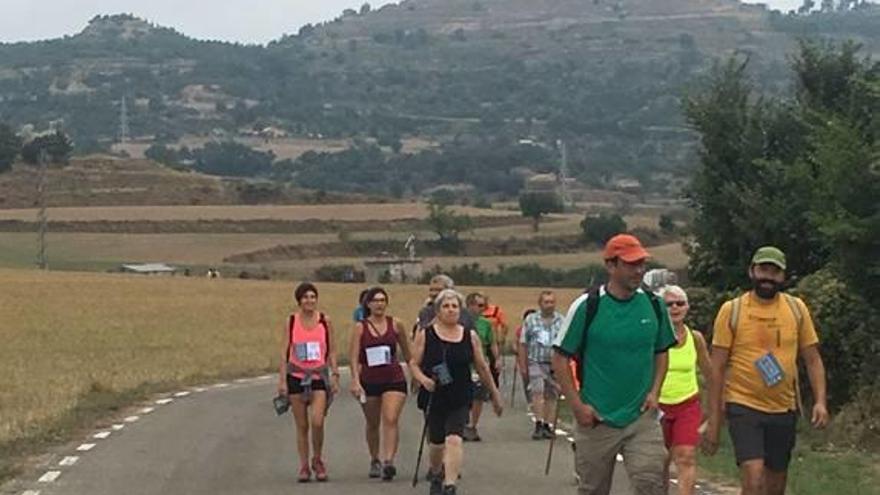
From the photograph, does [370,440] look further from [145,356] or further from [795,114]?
[145,356]

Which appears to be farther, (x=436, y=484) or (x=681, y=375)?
(x=436, y=484)

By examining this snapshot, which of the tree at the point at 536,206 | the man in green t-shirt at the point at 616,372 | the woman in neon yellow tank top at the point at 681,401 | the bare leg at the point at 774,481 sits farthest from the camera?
the tree at the point at 536,206

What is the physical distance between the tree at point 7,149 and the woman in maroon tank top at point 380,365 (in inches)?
4030

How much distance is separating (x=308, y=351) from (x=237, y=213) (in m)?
89.3

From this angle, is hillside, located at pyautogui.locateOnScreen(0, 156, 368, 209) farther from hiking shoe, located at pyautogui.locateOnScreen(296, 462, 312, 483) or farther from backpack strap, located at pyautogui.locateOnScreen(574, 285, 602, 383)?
backpack strap, located at pyautogui.locateOnScreen(574, 285, 602, 383)

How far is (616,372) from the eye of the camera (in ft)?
32.8

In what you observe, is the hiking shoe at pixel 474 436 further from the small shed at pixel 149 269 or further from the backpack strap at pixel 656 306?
the small shed at pixel 149 269

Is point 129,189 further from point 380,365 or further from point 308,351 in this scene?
point 380,365

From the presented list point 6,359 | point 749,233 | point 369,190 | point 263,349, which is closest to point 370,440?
point 749,233

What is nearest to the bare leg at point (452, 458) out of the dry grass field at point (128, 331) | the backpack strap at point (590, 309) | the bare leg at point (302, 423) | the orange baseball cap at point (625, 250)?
the bare leg at point (302, 423)

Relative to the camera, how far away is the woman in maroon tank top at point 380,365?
50.8 ft

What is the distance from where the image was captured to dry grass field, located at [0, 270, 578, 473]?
26781 millimetres

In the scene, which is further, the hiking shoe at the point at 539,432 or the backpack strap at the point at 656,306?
the hiking shoe at the point at 539,432

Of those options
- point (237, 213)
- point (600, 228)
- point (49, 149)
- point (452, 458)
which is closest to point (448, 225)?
point (600, 228)
